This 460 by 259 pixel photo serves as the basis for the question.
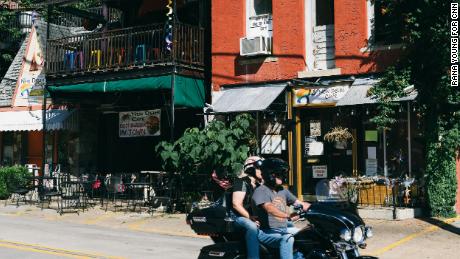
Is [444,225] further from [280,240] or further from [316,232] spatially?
[280,240]

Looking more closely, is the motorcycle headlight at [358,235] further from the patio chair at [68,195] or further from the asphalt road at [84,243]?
the patio chair at [68,195]

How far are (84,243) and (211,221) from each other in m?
5.09

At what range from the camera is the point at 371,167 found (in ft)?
51.0

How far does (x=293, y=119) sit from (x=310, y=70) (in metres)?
1.49

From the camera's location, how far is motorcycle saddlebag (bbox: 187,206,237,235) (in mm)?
7270

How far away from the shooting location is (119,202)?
19.4m

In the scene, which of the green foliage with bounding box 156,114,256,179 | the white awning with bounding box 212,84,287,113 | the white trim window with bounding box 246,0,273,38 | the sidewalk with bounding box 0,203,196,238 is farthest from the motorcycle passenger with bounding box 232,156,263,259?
the white trim window with bounding box 246,0,273,38

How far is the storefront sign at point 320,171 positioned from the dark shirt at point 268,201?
9975 millimetres

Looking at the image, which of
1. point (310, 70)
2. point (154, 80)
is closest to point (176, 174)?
point (154, 80)

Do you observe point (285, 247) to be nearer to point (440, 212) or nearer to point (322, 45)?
point (440, 212)

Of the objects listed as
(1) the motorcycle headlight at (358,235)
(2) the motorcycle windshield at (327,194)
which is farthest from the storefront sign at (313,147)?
(1) the motorcycle headlight at (358,235)

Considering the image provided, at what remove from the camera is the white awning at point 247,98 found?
16.3m

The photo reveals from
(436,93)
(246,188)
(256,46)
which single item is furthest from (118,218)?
(246,188)

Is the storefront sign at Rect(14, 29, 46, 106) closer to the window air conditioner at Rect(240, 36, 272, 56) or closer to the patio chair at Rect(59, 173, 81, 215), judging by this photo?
the patio chair at Rect(59, 173, 81, 215)
